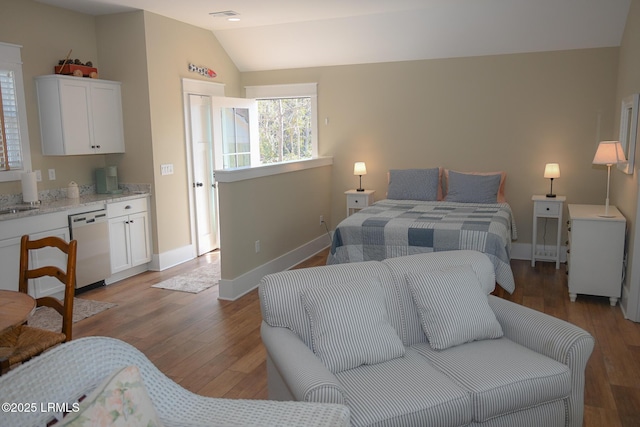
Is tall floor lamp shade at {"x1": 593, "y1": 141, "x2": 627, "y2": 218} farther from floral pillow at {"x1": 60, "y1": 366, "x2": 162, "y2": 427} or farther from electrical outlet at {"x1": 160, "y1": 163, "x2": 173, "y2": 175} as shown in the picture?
electrical outlet at {"x1": 160, "y1": 163, "x2": 173, "y2": 175}

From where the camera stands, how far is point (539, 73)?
5.78 metres

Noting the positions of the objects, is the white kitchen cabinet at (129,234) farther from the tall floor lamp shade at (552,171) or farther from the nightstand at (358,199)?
the tall floor lamp shade at (552,171)

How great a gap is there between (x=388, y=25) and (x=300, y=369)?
480 centimetres

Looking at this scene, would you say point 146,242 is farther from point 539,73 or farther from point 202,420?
point 539,73

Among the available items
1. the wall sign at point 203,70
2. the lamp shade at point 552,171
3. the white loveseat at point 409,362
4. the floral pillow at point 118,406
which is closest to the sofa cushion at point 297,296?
the white loveseat at point 409,362

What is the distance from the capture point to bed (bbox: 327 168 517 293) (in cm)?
427

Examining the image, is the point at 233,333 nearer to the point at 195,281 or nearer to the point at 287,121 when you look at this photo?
the point at 195,281

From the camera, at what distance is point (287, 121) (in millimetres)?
7207

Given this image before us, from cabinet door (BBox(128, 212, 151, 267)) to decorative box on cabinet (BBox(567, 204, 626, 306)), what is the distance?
4.28 m

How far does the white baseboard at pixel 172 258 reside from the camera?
223 inches

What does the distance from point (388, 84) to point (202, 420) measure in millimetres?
5524

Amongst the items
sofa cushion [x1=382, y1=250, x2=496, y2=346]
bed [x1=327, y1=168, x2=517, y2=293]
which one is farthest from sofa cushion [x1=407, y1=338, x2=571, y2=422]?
bed [x1=327, y1=168, x2=517, y2=293]

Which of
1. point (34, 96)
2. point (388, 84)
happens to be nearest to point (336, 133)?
point (388, 84)

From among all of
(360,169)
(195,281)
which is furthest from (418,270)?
(360,169)
